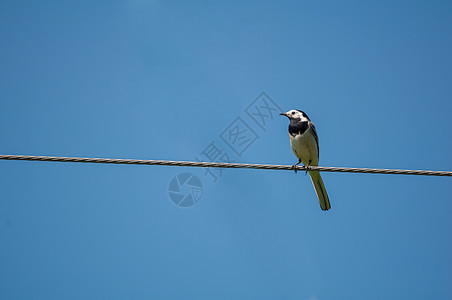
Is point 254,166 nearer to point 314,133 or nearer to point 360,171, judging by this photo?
point 360,171

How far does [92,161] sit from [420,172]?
3.15m

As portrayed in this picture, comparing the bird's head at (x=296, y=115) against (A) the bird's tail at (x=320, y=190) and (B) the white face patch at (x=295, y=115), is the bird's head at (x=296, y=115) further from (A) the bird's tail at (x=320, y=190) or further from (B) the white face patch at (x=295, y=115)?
(A) the bird's tail at (x=320, y=190)

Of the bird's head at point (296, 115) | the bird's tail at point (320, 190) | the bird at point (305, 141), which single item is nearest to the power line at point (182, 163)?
the bird's tail at point (320, 190)

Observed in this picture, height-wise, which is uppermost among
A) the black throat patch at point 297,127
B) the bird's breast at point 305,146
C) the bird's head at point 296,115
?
the bird's head at point 296,115

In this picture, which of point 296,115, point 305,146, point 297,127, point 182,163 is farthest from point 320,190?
point 182,163

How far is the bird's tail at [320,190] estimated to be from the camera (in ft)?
18.9

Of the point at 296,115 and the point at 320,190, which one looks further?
the point at 296,115

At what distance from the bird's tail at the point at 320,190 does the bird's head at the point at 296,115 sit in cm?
119

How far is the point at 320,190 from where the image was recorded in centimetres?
583

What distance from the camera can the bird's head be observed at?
652 cm

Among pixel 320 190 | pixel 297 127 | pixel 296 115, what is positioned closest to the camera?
pixel 320 190

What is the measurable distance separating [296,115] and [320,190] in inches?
61.2

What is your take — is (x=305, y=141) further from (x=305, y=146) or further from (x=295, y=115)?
(x=295, y=115)

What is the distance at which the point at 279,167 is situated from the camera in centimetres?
373
